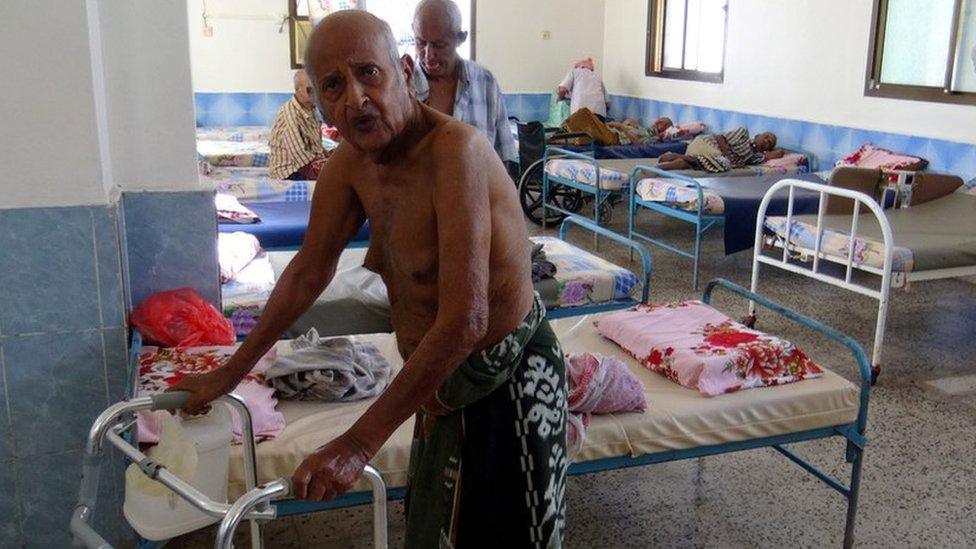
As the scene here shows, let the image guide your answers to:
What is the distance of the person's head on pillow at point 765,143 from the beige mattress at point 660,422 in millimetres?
4225

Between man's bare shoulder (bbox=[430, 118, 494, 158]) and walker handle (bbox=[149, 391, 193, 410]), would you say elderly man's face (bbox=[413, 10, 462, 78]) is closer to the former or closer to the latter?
man's bare shoulder (bbox=[430, 118, 494, 158])

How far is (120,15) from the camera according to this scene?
239 cm

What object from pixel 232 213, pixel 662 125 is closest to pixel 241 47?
pixel 662 125

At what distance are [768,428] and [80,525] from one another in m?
1.77

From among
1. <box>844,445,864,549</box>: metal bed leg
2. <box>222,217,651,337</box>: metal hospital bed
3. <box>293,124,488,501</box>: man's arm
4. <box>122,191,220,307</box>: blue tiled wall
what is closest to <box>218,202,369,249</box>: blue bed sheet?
<box>222,217,651,337</box>: metal hospital bed

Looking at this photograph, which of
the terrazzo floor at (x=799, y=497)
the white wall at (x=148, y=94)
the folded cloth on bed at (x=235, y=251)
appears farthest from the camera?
the folded cloth on bed at (x=235, y=251)

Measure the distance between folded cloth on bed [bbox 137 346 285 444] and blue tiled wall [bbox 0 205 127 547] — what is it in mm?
113

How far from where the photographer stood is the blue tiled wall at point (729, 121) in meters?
5.12

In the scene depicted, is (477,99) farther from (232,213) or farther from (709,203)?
(709,203)

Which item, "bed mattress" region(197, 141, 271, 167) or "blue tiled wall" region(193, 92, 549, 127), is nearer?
"bed mattress" region(197, 141, 271, 167)

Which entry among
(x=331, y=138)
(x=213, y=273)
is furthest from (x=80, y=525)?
(x=331, y=138)

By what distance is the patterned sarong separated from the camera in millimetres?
1502

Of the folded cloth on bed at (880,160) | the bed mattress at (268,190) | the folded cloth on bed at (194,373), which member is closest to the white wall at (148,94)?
the folded cloth on bed at (194,373)

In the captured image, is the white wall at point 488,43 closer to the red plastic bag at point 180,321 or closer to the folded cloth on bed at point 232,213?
the folded cloth on bed at point 232,213
